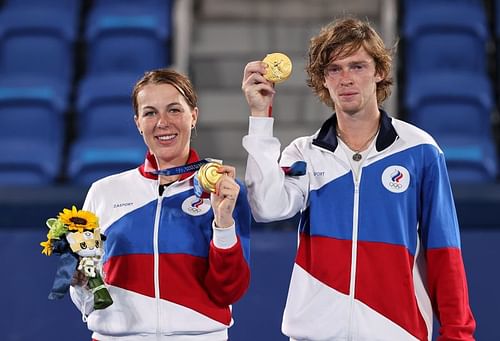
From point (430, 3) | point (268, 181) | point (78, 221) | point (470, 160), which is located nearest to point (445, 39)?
point (430, 3)

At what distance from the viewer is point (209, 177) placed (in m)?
2.41

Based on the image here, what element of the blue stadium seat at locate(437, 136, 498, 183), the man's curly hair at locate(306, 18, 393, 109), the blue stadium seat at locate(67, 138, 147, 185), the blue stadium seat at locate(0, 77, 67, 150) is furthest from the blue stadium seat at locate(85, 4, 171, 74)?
the man's curly hair at locate(306, 18, 393, 109)

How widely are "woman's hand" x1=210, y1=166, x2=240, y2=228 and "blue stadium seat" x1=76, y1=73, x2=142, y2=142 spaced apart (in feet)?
11.7

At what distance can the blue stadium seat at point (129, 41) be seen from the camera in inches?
251

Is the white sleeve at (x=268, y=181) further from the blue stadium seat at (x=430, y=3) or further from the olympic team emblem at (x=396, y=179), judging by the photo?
the blue stadium seat at (x=430, y=3)

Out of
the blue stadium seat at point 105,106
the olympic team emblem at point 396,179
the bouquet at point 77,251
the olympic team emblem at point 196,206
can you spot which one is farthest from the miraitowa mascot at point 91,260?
the blue stadium seat at point 105,106

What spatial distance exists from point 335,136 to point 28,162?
352 centimetres

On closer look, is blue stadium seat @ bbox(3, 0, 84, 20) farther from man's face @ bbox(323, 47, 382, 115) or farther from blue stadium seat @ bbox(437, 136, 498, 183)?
man's face @ bbox(323, 47, 382, 115)

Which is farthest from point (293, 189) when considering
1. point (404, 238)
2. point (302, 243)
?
point (404, 238)

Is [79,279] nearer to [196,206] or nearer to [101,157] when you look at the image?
[196,206]

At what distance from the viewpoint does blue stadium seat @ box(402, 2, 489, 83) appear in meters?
6.16

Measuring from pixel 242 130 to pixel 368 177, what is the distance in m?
3.55

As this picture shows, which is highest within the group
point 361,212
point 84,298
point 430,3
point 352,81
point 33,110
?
point 430,3

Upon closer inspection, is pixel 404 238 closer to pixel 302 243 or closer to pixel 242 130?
pixel 302 243
